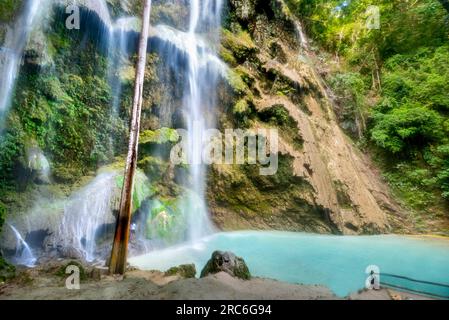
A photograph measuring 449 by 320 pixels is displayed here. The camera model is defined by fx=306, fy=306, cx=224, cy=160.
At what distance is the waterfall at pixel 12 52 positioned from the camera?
816cm

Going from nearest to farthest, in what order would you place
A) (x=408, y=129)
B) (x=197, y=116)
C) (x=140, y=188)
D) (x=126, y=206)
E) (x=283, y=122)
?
1. (x=126, y=206)
2. (x=140, y=188)
3. (x=197, y=116)
4. (x=283, y=122)
5. (x=408, y=129)

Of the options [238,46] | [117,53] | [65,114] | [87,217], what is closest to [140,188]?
[87,217]

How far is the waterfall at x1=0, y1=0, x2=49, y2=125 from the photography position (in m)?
8.16

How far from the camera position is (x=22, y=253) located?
6.80 m

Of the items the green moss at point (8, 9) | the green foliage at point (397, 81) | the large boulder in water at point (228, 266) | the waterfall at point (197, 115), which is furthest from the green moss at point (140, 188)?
the green foliage at point (397, 81)

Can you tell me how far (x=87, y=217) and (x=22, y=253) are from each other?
1537 millimetres

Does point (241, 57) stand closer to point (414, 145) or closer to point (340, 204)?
point (340, 204)

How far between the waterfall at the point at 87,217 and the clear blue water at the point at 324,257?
3.79 feet

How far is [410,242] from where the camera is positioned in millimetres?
10000

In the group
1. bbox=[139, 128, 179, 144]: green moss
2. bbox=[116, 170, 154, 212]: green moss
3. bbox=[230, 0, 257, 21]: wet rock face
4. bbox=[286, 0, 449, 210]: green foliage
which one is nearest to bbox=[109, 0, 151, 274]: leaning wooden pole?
bbox=[116, 170, 154, 212]: green moss

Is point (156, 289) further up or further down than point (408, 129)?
further down

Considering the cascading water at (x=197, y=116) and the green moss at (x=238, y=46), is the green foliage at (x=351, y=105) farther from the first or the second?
the cascading water at (x=197, y=116)

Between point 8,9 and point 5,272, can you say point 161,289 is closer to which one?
point 5,272

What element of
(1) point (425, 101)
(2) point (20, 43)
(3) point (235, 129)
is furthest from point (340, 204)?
(2) point (20, 43)
